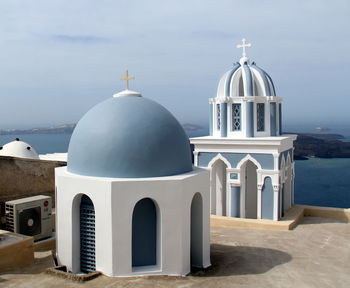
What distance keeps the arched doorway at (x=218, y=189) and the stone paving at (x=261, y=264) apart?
1874 mm

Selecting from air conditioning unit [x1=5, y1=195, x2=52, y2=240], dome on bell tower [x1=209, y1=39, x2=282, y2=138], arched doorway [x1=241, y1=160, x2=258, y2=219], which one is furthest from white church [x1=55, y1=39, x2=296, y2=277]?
arched doorway [x1=241, y1=160, x2=258, y2=219]

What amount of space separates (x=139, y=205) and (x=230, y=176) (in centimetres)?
775

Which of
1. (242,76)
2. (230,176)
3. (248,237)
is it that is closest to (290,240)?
(248,237)

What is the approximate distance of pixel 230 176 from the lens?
1664cm

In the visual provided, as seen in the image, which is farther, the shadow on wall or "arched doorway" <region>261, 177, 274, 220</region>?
"arched doorway" <region>261, 177, 274, 220</region>

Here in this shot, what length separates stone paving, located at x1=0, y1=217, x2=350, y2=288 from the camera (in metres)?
9.13

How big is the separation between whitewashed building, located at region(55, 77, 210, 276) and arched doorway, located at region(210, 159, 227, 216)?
705 centimetres

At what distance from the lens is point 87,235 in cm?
990

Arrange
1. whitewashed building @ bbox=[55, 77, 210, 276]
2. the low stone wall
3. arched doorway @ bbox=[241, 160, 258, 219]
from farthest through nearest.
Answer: arched doorway @ bbox=[241, 160, 258, 219], the low stone wall, whitewashed building @ bbox=[55, 77, 210, 276]

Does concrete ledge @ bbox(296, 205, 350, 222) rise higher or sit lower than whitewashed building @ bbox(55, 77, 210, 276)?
lower

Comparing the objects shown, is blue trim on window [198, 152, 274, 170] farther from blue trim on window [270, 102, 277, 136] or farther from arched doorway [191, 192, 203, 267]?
arched doorway [191, 192, 203, 267]

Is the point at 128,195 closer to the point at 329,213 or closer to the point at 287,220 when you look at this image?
the point at 287,220

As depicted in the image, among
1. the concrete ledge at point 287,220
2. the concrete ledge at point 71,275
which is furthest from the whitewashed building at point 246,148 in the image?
the concrete ledge at point 71,275

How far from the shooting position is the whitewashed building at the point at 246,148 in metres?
16.0
